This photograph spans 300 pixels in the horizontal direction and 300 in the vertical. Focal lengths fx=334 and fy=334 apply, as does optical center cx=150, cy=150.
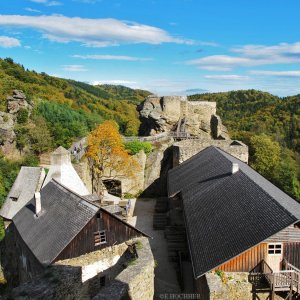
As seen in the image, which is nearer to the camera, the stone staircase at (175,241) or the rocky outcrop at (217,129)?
the stone staircase at (175,241)

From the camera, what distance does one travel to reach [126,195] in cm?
2778

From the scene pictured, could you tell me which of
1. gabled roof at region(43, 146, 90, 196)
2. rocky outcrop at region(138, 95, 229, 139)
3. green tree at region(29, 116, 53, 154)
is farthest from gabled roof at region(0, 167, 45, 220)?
rocky outcrop at region(138, 95, 229, 139)

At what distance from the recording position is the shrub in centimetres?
2897

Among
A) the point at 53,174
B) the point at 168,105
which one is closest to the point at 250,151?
the point at 168,105

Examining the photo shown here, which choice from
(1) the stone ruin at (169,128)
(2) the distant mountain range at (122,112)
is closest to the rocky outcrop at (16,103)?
(2) the distant mountain range at (122,112)

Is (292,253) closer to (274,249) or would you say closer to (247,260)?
(274,249)

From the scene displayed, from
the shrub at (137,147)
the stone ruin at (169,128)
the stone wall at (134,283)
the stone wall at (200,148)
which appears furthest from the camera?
the shrub at (137,147)

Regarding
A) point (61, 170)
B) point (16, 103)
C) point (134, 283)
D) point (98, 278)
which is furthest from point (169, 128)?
point (134, 283)

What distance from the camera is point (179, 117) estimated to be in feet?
117

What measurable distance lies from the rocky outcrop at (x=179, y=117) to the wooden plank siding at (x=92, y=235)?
820 inches

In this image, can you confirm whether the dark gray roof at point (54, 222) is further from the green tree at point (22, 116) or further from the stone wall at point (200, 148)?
the green tree at point (22, 116)

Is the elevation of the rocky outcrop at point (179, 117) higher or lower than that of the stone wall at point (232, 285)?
higher

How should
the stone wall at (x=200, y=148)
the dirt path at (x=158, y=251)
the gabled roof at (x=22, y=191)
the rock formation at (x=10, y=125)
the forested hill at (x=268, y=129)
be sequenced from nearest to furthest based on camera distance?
the dirt path at (x=158, y=251), the gabled roof at (x=22, y=191), the stone wall at (x=200, y=148), the forested hill at (x=268, y=129), the rock formation at (x=10, y=125)

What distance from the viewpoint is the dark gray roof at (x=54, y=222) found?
42.2ft
